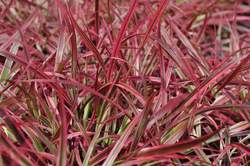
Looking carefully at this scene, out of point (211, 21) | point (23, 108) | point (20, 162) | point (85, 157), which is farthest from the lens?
point (211, 21)

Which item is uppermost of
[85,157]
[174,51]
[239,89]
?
[174,51]

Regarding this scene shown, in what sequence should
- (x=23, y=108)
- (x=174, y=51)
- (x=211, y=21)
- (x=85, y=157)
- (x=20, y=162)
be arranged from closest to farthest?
(x=20, y=162) → (x=85, y=157) → (x=23, y=108) → (x=174, y=51) → (x=211, y=21)

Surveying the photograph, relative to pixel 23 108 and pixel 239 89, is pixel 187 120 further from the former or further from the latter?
pixel 23 108

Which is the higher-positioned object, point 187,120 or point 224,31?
point 224,31

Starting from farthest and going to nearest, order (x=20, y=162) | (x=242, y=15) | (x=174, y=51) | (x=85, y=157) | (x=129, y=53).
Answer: (x=242, y=15), (x=129, y=53), (x=174, y=51), (x=85, y=157), (x=20, y=162)

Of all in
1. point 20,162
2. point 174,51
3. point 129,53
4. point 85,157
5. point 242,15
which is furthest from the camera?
point 242,15

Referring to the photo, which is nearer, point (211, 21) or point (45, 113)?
point (45, 113)

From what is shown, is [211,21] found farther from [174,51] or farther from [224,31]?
[174,51]

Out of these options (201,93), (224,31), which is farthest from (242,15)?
(201,93)

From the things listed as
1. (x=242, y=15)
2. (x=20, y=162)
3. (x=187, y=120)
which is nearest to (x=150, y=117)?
(x=187, y=120)
